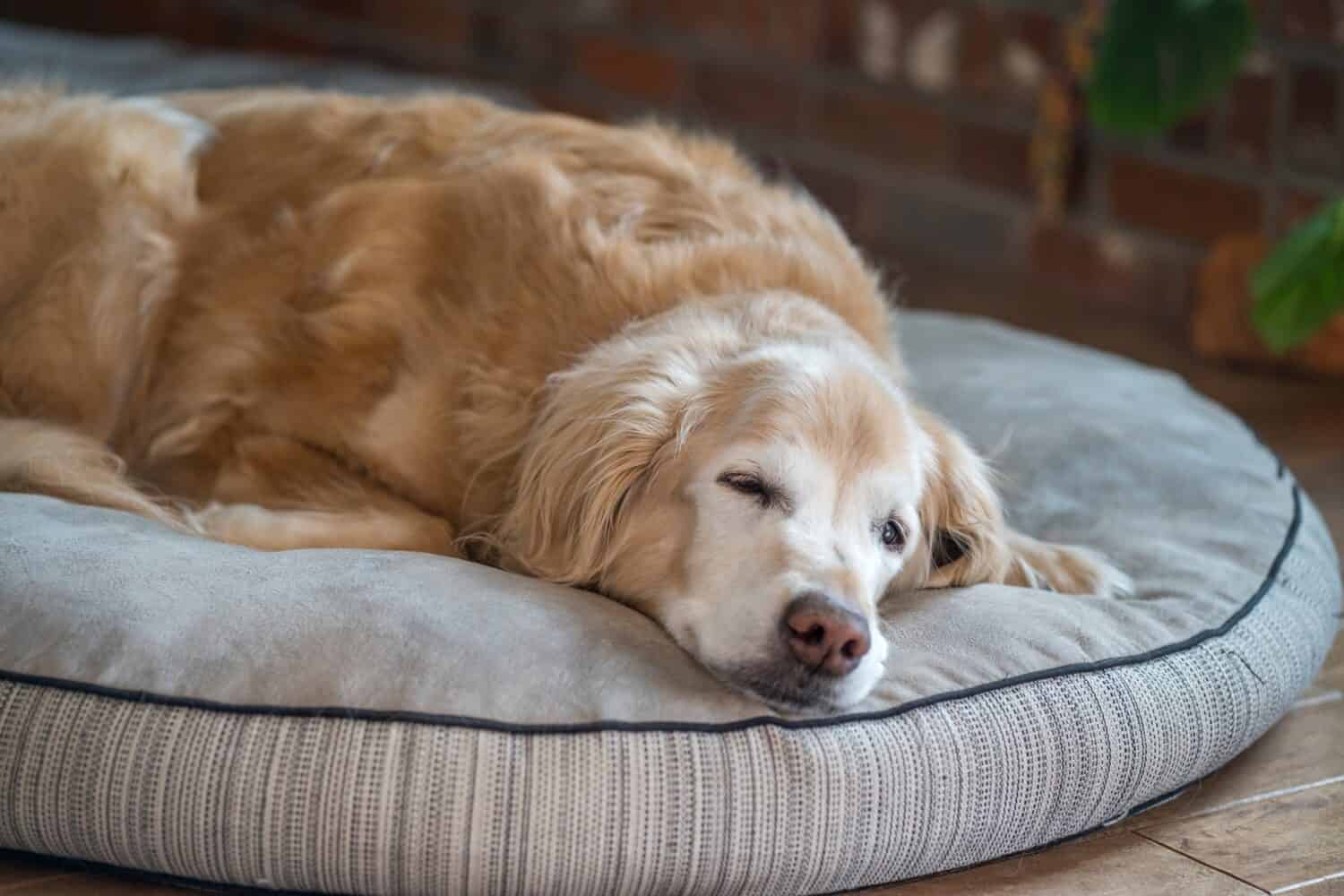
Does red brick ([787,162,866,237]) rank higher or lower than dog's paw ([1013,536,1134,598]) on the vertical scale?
lower

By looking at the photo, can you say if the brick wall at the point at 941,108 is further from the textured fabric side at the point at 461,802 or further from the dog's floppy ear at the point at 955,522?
the textured fabric side at the point at 461,802

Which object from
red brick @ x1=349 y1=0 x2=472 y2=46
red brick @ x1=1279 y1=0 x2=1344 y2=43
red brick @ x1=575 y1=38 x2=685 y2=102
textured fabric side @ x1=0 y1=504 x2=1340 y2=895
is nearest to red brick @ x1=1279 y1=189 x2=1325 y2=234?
red brick @ x1=1279 y1=0 x2=1344 y2=43

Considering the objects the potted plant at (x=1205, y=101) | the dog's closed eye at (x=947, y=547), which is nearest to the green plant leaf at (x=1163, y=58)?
the potted plant at (x=1205, y=101)

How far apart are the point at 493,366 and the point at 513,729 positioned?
29.3 inches

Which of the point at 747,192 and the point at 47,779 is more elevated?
the point at 747,192

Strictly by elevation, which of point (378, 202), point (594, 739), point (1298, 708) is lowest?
point (1298, 708)

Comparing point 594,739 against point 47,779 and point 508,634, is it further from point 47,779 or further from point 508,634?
point 47,779

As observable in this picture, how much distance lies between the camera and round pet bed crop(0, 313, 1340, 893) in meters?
1.66

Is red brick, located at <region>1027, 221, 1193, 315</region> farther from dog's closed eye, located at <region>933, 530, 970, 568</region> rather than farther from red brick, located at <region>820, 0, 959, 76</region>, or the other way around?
dog's closed eye, located at <region>933, 530, 970, 568</region>

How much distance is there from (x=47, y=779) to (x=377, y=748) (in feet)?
1.15

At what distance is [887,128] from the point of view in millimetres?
5133

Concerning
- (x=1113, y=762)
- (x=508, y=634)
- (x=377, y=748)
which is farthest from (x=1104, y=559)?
(x=377, y=748)

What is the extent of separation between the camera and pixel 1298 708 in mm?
2283

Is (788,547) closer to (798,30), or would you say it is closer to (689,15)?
(798,30)
